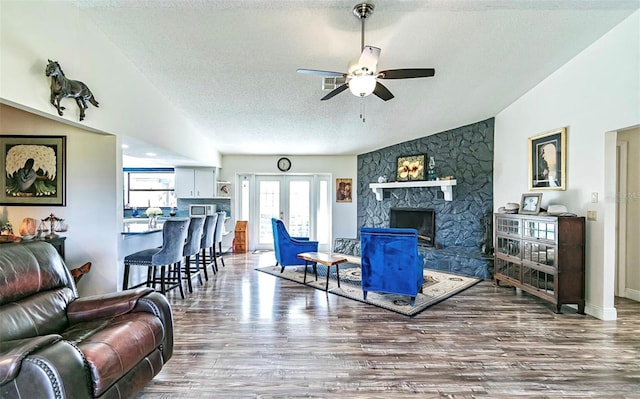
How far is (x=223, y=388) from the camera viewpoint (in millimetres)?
2023

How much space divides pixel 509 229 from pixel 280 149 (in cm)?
491

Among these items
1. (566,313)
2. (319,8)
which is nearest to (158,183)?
(319,8)

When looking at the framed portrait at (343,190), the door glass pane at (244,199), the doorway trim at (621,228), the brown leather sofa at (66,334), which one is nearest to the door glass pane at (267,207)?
the door glass pane at (244,199)

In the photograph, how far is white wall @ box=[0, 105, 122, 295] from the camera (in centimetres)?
324

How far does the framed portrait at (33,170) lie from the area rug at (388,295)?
10.4 feet

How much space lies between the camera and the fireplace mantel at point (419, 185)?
5500mm

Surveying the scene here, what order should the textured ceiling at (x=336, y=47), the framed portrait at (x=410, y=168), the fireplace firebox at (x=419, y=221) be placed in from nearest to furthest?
1. the textured ceiling at (x=336, y=47)
2. the fireplace firebox at (x=419, y=221)
3. the framed portrait at (x=410, y=168)

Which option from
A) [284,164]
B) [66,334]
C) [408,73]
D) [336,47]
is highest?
[336,47]

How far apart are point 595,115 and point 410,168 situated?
10.9 feet

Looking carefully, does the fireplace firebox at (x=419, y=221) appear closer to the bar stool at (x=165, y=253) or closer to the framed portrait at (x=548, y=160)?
the framed portrait at (x=548, y=160)

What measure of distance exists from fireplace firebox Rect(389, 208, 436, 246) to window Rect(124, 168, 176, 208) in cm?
569

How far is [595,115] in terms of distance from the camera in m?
3.18

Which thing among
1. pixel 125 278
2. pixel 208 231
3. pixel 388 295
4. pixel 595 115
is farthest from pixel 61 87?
pixel 595 115

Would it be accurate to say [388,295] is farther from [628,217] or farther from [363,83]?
[628,217]
